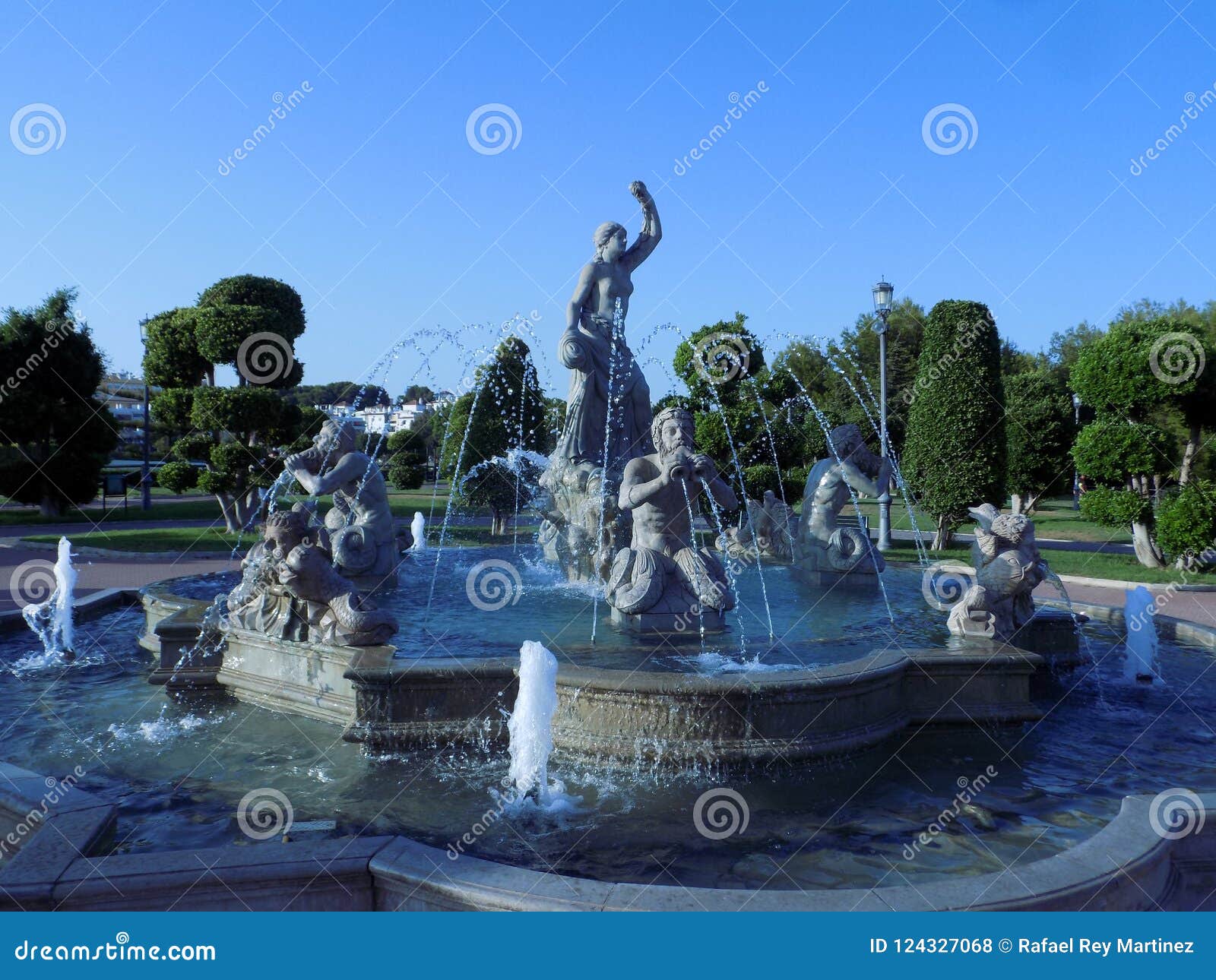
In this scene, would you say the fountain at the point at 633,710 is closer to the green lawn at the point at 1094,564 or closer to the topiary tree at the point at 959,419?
the green lawn at the point at 1094,564

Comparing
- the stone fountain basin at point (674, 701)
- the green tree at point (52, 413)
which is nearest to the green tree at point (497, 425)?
the green tree at point (52, 413)

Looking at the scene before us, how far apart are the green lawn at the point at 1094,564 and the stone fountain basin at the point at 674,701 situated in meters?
8.57

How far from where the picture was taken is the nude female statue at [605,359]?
11.8 metres

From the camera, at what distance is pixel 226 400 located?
23.6 metres

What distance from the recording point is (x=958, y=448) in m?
21.0

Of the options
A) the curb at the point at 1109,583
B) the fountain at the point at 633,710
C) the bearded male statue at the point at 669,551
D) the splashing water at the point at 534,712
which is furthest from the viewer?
the curb at the point at 1109,583

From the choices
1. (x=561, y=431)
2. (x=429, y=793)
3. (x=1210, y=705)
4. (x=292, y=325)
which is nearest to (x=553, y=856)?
(x=429, y=793)

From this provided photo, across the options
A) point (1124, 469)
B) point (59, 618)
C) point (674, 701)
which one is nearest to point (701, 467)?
point (674, 701)

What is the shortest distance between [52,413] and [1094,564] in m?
29.6

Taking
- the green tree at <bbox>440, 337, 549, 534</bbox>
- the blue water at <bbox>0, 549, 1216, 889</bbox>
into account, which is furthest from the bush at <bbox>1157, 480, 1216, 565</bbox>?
the green tree at <bbox>440, 337, 549, 534</bbox>

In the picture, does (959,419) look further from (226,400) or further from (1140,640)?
(226,400)

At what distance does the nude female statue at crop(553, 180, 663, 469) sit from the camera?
11805 mm

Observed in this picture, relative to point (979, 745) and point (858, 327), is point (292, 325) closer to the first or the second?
point (979, 745)

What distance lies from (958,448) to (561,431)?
1248 centimetres
